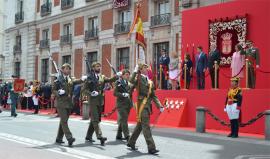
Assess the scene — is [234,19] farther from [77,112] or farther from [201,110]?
[77,112]

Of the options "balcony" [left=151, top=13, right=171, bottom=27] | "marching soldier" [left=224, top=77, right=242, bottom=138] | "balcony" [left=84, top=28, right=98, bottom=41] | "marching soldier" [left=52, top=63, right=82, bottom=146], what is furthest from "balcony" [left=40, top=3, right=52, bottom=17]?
"marching soldier" [left=52, top=63, right=82, bottom=146]

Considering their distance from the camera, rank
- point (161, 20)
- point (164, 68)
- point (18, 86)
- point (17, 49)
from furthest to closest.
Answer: point (17, 49) < point (161, 20) < point (18, 86) < point (164, 68)

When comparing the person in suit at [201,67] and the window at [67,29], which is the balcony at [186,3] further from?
the window at [67,29]

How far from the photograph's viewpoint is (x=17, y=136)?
13.2 meters

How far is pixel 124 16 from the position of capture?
30.5 m

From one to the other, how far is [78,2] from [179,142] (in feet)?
78.1

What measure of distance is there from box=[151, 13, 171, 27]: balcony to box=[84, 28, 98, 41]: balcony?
239 inches

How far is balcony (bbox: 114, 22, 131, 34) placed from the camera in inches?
1173

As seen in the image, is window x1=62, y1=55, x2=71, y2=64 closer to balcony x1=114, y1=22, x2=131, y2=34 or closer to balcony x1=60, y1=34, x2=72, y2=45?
balcony x1=60, y1=34, x2=72, y2=45

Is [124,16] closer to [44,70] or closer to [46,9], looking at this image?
[46,9]

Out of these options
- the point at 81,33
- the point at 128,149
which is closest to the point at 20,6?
the point at 81,33

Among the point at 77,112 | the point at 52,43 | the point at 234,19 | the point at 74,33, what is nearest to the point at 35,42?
the point at 52,43

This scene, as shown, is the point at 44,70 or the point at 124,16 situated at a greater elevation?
the point at 124,16

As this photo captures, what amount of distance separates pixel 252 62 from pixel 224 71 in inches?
130
